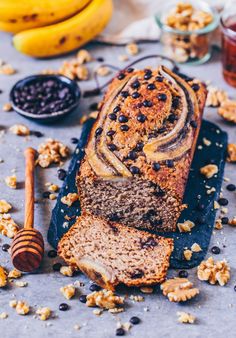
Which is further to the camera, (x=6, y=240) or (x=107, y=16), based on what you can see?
(x=107, y=16)

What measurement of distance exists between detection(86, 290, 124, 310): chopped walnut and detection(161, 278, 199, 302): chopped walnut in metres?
0.31

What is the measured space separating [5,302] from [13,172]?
1.34 metres

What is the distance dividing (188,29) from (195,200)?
2.04m

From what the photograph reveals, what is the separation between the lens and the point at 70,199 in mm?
5375

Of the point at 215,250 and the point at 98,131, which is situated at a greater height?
the point at 98,131

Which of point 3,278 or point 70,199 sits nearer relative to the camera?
point 3,278

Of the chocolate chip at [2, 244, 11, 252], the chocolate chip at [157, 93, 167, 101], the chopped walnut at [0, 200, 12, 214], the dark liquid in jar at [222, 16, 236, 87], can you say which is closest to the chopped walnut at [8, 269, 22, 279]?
the chocolate chip at [2, 244, 11, 252]

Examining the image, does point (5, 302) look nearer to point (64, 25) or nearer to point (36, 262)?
point (36, 262)

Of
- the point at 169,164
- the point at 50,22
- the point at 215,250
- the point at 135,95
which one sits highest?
the point at 135,95

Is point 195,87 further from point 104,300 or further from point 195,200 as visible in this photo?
point 104,300

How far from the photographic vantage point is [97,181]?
16.5 ft

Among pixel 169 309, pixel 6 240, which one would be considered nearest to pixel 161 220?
pixel 169 309

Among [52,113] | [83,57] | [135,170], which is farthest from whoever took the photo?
[83,57]

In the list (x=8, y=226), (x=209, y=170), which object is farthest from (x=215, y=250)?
(x=8, y=226)
